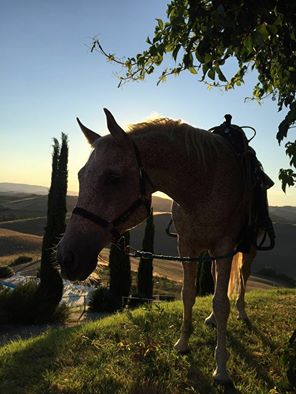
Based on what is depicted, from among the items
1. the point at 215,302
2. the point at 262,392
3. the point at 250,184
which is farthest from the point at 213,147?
the point at 262,392

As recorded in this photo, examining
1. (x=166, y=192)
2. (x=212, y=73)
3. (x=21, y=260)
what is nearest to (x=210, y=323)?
(x=166, y=192)

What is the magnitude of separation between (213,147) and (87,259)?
173 cm

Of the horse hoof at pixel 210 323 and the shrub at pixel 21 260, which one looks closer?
the horse hoof at pixel 210 323

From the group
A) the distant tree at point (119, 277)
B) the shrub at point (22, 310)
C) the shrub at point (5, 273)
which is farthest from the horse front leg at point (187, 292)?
the shrub at point (5, 273)

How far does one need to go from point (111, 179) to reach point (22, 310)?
14.0 m

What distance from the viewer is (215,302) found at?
3869 millimetres

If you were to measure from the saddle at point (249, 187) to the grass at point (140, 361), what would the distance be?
1305 millimetres

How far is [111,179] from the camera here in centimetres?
295

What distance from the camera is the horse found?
288cm

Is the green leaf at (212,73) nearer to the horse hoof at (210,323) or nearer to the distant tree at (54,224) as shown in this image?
the horse hoof at (210,323)

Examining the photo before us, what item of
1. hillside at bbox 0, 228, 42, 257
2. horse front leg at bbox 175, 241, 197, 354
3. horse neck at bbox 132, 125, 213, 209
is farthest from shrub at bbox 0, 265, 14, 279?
horse neck at bbox 132, 125, 213, 209

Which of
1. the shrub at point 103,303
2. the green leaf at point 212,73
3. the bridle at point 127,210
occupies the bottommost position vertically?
the shrub at point 103,303

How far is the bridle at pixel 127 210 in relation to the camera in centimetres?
288

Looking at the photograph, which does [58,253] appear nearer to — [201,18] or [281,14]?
[201,18]
